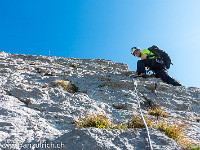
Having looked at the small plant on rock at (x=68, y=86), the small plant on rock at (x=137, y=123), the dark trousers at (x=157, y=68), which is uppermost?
the dark trousers at (x=157, y=68)

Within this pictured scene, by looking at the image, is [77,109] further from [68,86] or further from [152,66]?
[152,66]

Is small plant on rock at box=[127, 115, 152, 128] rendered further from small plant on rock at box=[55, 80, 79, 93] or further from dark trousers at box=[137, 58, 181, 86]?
dark trousers at box=[137, 58, 181, 86]

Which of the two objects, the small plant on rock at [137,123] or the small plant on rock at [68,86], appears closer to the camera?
the small plant on rock at [137,123]

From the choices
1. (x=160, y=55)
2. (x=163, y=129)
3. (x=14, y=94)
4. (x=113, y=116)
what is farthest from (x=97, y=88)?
(x=160, y=55)

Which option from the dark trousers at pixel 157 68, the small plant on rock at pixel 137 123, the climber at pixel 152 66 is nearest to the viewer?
the small plant on rock at pixel 137 123

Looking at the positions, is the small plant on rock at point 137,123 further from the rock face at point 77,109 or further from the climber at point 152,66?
the climber at point 152,66

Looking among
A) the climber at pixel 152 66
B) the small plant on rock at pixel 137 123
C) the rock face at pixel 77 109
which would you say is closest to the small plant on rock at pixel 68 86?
the rock face at pixel 77 109

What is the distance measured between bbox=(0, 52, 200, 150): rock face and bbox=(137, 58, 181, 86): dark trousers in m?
1.08

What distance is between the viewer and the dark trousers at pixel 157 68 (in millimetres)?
8266

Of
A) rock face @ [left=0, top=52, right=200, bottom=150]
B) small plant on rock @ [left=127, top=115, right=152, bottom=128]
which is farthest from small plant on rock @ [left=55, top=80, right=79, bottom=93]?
small plant on rock @ [left=127, top=115, right=152, bottom=128]

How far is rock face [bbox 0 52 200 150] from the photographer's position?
9.18 ft

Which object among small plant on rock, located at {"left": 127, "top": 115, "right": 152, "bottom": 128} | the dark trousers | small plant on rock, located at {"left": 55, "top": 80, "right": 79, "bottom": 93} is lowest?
small plant on rock, located at {"left": 127, "top": 115, "right": 152, "bottom": 128}

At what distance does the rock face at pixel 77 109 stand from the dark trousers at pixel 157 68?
1.08 metres

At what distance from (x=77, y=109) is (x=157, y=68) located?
6292 mm
